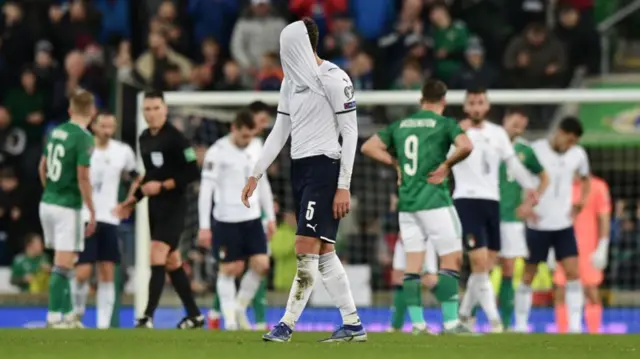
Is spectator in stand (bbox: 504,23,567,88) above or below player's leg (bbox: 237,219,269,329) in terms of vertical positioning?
above

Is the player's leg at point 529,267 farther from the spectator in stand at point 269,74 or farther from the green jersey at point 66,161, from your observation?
the spectator in stand at point 269,74

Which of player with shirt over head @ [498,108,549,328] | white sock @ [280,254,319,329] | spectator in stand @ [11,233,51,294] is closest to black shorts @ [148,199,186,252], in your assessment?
player with shirt over head @ [498,108,549,328]

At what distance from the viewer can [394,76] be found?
21.4 metres

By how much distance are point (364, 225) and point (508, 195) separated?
3373 millimetres

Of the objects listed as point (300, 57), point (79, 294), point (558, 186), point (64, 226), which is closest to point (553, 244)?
point (558, 186)

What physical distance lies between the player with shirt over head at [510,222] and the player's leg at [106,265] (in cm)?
379

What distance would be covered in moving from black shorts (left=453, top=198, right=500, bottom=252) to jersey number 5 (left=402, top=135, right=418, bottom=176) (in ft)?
5.99

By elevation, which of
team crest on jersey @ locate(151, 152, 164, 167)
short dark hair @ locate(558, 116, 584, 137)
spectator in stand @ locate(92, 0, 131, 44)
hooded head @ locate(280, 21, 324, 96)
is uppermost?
spectator in stand @ locate(92, 0, 131, 44)

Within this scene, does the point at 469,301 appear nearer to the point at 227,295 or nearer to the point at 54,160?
the point at 227,295

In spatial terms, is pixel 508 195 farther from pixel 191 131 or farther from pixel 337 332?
pixel 337 332

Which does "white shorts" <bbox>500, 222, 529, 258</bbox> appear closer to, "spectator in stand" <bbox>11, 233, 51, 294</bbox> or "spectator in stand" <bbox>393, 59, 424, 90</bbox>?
"spectator in stand" <bbox>393, 59, 424, 90</bbox>

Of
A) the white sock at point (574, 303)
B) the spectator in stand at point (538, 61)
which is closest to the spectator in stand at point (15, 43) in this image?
the spectator in stand at point (538, 61)

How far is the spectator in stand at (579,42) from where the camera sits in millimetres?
21281

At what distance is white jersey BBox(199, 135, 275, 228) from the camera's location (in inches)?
585
